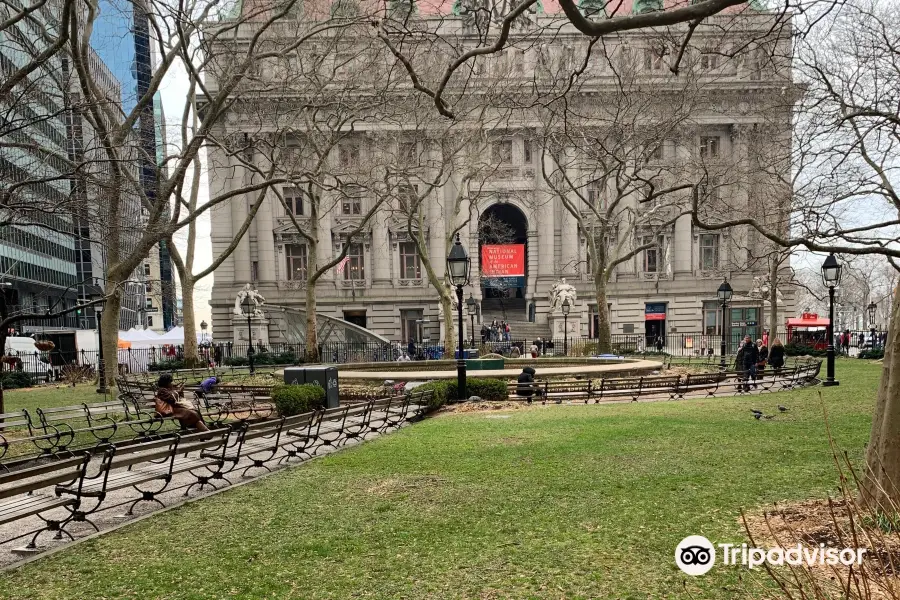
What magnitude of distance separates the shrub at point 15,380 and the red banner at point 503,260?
93.0ft

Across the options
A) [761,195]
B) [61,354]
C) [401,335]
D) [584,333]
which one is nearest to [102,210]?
[61,354]

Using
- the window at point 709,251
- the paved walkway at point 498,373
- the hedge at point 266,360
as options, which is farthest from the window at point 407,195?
the window at point 709,251

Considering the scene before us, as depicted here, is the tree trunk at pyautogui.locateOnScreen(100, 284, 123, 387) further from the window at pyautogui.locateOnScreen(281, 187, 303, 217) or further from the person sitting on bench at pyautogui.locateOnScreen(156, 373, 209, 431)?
the window at pyautogui.locateOnScreen(281, 187, 303, 217)

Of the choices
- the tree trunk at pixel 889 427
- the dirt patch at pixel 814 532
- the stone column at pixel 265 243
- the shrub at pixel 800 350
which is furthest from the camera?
the stone column at pixel 265 243

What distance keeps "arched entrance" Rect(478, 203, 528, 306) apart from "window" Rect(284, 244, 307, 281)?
14.0 meters

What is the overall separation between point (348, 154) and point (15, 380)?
82.5ft

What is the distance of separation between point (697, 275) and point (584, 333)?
1013cm

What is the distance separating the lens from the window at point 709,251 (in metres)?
47.4

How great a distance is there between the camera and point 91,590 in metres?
4.78

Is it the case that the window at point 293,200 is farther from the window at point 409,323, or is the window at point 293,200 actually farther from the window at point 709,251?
the window at point 709,251

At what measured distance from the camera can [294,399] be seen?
44.1 feet

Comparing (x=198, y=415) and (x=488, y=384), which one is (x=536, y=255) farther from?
(x=198, y=415)

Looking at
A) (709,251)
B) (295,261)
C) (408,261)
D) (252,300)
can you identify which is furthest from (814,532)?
(709,251)

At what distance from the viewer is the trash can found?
1488 centimetres
